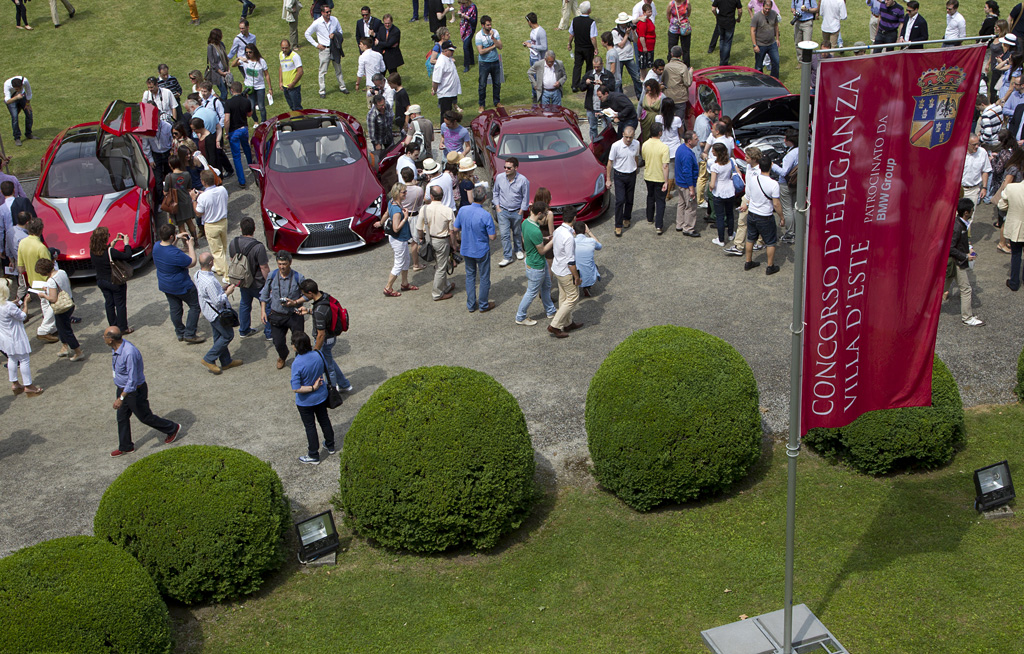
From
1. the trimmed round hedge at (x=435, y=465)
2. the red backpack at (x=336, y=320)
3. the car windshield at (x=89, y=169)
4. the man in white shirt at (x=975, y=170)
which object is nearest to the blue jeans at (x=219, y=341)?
the red backpack at (x=336, y=320)

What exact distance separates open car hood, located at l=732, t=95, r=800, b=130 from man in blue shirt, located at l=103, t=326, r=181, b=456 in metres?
11.0

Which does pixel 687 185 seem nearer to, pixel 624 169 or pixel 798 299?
pixel 624 169

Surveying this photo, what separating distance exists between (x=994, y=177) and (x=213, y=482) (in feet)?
43.9

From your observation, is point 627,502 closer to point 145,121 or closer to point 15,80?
point 145,121

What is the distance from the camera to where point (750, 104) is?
55.8 ft

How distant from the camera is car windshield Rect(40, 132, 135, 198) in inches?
605

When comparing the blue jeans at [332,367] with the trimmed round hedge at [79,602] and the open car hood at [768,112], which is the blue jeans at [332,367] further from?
the open car hood at [768,112]

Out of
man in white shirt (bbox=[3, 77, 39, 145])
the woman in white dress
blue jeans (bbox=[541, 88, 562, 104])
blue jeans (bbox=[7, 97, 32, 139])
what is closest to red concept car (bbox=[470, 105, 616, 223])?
blue jeans (bbox=[541, 88, 562, 104])

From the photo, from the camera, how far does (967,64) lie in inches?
228

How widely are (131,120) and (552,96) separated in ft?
28.1

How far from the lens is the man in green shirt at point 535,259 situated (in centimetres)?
1207

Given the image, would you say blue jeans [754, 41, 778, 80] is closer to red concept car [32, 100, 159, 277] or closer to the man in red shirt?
the man in red shirt

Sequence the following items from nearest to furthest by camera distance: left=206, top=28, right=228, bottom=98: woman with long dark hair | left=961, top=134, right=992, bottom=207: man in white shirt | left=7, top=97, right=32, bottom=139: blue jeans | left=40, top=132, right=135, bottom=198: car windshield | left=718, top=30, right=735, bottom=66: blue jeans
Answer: left=961, top=134, right=992, bottom=207: man in white shirt → left=40, top=132, right=135, bottom=198: car windshield → left=206, top=28, right=228, bottom=98: woman with long dark hair → left=7, top=97, right=32, bottom=139: blue jeans → left=718, top=30, right=735, bottom=66: blue jeans

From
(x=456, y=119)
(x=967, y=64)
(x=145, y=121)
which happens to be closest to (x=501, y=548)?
(x=967, y=64)
